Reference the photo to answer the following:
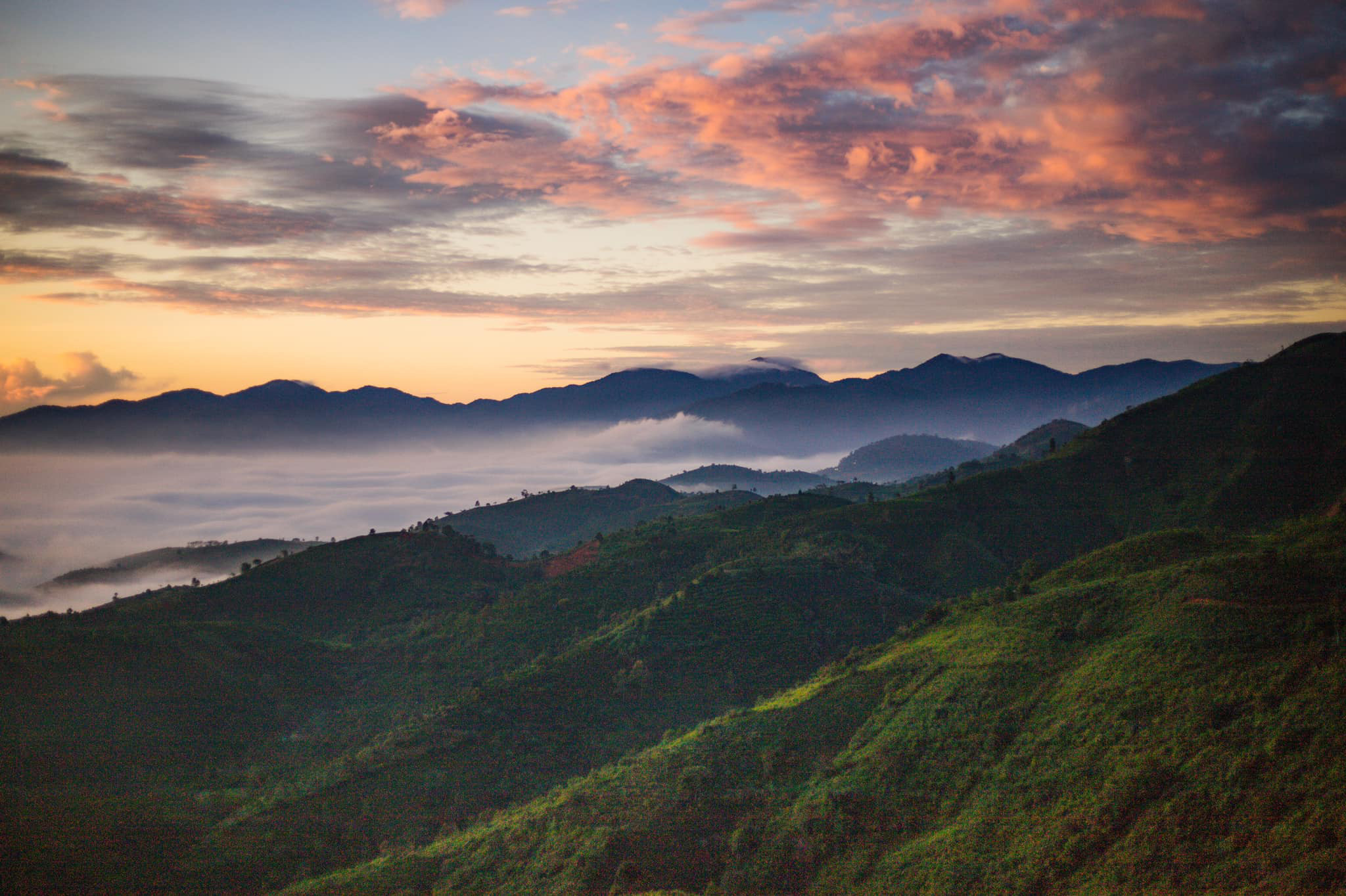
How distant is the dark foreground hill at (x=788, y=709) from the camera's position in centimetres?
4362

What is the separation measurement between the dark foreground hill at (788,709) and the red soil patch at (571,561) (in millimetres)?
6036

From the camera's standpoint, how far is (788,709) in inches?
2571

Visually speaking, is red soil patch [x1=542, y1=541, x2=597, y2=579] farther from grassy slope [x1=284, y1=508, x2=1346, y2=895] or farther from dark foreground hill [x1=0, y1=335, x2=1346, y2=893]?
grassy slope [x1=284, y1=508, x2=1346, y2=895]

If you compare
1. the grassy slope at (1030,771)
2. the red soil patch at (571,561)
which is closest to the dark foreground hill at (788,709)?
the grassy slope at (1030,771)

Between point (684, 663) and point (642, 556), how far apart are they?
147 feet

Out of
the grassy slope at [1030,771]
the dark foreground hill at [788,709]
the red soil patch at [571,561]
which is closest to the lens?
the grassy slope at [1030,771]

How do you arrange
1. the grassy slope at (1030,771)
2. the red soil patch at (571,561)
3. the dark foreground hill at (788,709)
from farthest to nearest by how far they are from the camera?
the red soil patch at (571,561) < the dark foreground hill at (788,709) < the grassy slope at (1030,771)

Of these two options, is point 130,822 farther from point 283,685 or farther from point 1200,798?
point 1200,798

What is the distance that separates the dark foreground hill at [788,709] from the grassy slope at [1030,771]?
0.64 ft

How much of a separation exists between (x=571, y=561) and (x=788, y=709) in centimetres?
9090

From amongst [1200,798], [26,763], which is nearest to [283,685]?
[26,763]

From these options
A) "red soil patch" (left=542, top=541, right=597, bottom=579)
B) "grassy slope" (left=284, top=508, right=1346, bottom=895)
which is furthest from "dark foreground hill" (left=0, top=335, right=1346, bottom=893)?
"red soil patch" (left=542, top=541, right=597, bottom=579)

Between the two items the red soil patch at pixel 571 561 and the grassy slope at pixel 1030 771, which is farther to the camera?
the red soil patch at pixel 571 561

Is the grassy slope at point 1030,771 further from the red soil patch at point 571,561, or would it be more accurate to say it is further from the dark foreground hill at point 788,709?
the red soil patch at point 571,561
